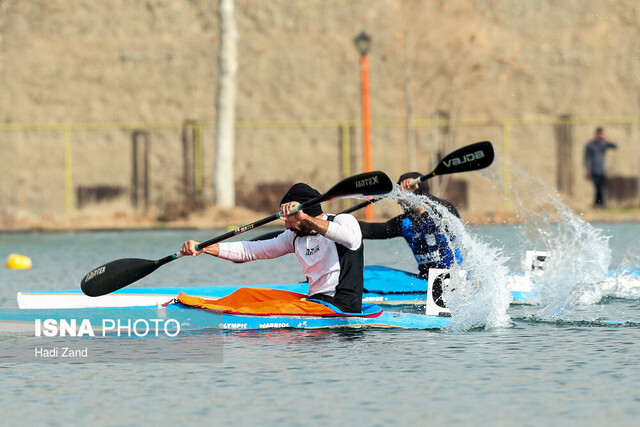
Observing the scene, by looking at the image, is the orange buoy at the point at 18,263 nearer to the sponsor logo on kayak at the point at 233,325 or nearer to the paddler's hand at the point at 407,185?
the paddler's hand at the point at 407,185

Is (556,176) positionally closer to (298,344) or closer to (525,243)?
(525,243)

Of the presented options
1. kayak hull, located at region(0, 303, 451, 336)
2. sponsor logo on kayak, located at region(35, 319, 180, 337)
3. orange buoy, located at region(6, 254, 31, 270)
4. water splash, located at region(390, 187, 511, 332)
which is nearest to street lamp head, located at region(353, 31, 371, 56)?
orange buoy, located at region(6, 254, 31, 270)

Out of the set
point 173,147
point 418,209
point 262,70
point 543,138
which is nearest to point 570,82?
point 543,138

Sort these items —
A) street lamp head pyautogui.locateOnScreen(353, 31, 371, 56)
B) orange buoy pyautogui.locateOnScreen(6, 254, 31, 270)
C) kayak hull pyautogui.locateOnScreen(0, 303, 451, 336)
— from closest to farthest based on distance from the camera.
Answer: kayak hull pyautogui.locateOnScreen(0, 303, 451, 336), orange buoy pyautogui.locateOnScreen(6, 254, 31, 270), street lamp head pyautogui.locateOnScreen(353, 31, 371, 56)

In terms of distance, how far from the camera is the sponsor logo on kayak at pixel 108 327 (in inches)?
401

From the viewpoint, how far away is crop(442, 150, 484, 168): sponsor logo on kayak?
11930mm

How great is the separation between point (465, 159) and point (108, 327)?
3966 millimetres

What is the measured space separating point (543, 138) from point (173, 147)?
33.8 ft

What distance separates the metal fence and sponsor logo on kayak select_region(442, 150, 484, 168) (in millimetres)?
19635

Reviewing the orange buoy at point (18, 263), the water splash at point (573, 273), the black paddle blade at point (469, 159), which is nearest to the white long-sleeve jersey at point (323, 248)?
the black paddle blade at point (469, 159)

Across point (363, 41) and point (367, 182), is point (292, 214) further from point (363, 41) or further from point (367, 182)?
point (363, 41)

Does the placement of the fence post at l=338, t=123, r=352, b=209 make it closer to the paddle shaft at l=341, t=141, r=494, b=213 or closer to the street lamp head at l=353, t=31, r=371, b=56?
the street lamp head at l=353, t=31, r=371, b=56

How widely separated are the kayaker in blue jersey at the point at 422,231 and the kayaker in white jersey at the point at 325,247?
5.68 ft

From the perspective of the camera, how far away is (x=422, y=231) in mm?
A: 11609
